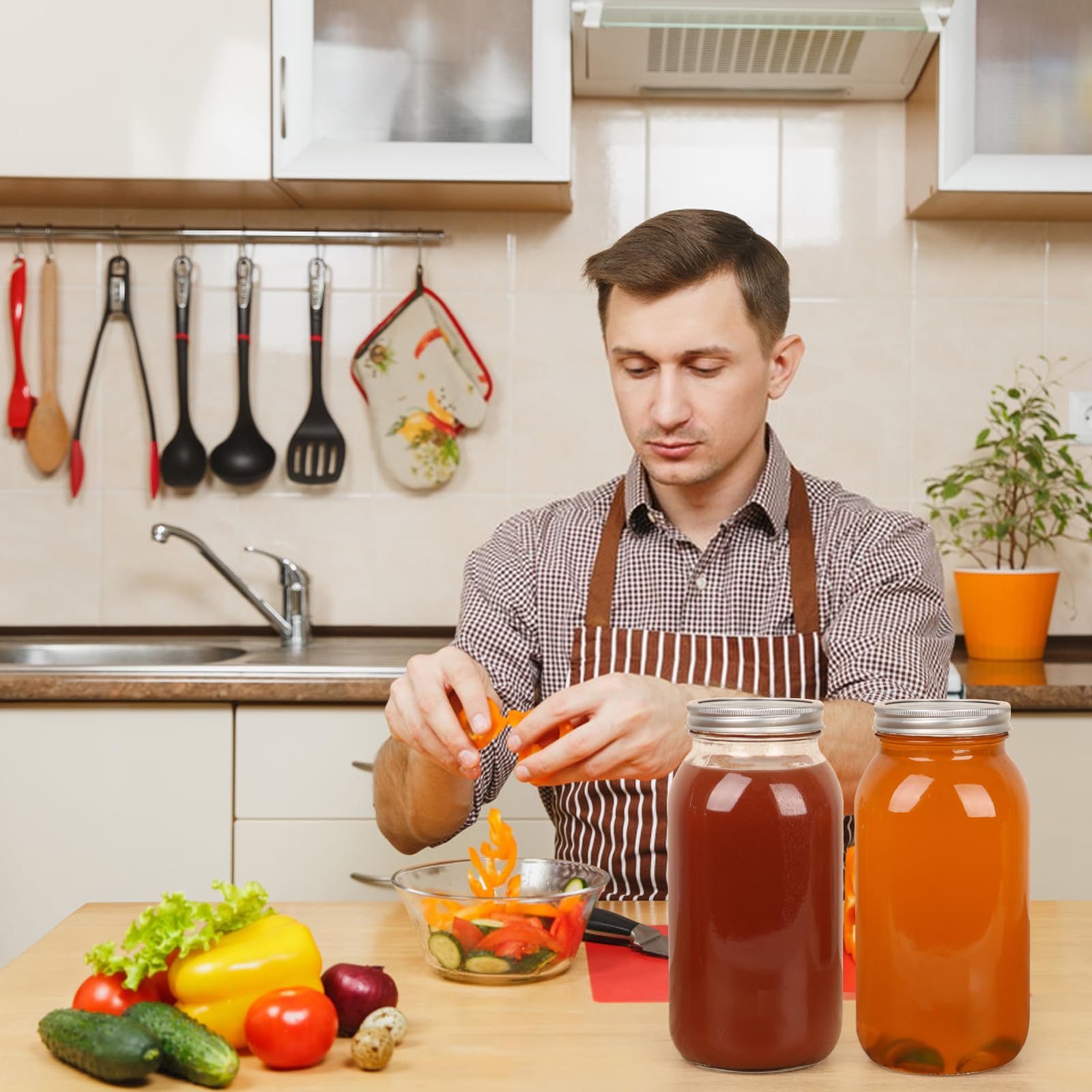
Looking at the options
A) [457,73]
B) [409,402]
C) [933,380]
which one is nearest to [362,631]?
[409,402]

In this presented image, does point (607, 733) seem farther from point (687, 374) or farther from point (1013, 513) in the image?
point (1013, 513)

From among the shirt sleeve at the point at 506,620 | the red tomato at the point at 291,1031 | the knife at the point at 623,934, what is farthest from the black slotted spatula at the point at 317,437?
the red tomato at the point at 291,1031

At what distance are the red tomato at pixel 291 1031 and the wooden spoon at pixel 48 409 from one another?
1.91 m

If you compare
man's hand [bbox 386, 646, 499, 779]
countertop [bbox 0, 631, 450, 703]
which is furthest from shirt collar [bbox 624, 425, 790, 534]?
man's hand [bbox 386, 646, 499, 779]

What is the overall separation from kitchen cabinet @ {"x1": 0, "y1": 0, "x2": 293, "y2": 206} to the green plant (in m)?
1.33

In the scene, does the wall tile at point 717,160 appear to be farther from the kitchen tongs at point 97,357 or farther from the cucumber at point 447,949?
the cucumber at point 447,949

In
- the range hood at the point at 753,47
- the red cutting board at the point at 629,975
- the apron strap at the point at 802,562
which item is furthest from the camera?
the range hood at the point at 753,47

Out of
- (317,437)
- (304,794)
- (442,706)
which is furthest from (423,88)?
(442,706)

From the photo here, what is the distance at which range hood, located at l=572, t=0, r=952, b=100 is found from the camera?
2.10m

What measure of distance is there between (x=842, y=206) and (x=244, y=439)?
1.18 meters

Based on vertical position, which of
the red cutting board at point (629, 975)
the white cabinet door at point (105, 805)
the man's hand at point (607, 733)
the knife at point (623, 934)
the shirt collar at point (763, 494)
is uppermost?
the shirt collar at point (763, 494)

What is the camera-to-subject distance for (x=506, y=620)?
1.64m

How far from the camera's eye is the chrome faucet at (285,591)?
7.77 ft

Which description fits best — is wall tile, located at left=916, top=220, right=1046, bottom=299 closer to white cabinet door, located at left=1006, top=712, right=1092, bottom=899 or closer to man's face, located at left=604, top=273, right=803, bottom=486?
white cabinet door, located at left=1006, top=712, right=1092, bottom=899
